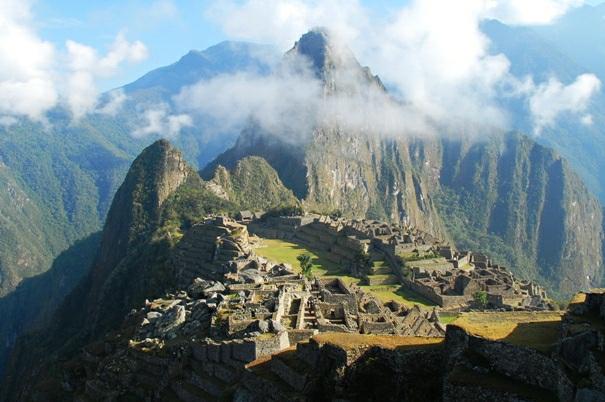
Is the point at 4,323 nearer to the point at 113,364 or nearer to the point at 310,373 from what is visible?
the point at 113,364

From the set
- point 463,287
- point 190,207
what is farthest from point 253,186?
point 463,287

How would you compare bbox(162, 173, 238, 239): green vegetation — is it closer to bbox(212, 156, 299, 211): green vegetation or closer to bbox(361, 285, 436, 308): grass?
bbox(212, 156, 299, 211): green vegetation

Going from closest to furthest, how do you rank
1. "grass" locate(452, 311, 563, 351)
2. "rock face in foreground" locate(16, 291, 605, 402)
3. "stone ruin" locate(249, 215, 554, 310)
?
"rock face in foreground" locate(16, 291, 605, 402) → "grass" locate(452, 311, 563, 351) → "stone ruin" locate(249, 215, 554, 310)

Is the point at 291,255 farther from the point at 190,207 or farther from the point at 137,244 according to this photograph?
the point at 137,244

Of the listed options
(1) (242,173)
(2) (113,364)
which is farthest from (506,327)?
(1) (242,173)

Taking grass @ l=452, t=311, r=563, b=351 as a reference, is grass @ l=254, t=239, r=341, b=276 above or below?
above

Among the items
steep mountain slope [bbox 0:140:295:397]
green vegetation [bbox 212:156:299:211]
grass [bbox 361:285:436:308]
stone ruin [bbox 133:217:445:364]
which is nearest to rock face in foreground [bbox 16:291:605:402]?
stone ruin [bbox 133:217:445:364]
